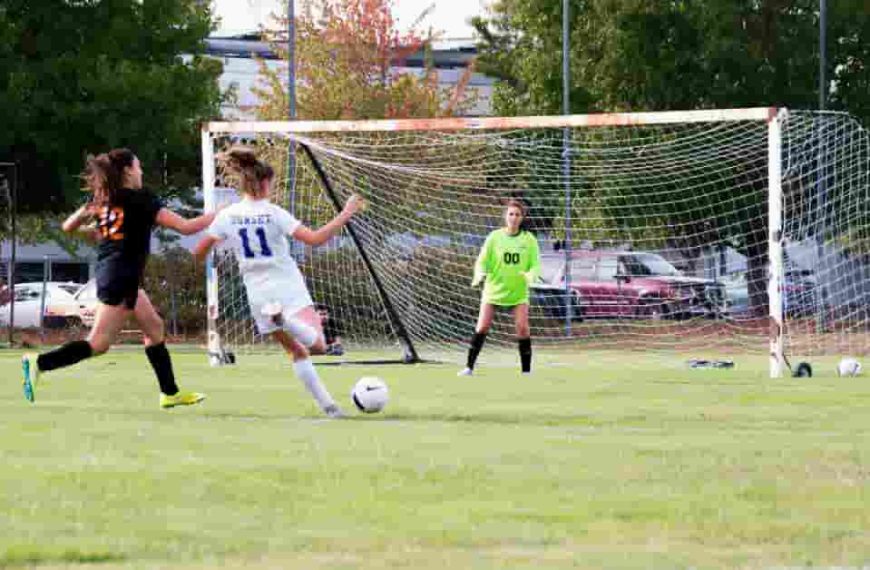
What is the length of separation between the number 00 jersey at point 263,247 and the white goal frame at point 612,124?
Result: 7.74m

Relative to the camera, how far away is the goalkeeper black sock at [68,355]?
13516mm

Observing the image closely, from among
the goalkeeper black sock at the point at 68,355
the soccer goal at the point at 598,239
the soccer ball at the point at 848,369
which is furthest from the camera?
the soccer goal at the point at 598,239

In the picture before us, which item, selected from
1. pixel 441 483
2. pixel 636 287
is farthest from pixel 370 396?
pixel 636 287

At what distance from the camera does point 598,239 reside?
31656 mm

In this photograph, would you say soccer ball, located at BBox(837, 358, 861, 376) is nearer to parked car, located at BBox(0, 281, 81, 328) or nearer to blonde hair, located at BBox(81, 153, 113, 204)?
blonde hair, located at BBox(81, 153, 113, 204)

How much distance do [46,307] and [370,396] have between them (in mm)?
25356

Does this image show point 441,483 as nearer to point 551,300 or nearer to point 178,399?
point 178,399

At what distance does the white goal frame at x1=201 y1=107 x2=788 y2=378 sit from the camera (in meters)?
20.0

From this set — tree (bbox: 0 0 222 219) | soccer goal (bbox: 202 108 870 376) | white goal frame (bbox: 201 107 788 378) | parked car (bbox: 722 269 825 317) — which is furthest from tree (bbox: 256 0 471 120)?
white goal frame (bbox: 201 107 788 378)

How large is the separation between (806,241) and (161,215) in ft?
59.8

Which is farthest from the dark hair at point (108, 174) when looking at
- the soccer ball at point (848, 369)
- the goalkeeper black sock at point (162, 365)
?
the soccer ball at point (848, 369)

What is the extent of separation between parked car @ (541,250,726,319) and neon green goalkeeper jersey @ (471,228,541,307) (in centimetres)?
997

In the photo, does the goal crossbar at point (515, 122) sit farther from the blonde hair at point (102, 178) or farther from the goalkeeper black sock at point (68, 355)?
the goalkeeper black sock at point (68, 355)

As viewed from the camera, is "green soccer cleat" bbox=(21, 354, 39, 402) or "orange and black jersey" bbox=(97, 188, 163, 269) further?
"green soccer cleat" bbox=(21, 354, 39, 402)
